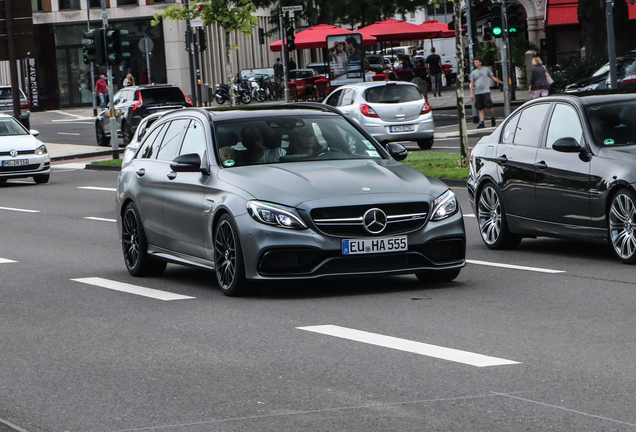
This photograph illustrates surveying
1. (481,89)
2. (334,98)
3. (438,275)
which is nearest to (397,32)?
(481,89)

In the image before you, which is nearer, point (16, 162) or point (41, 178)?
point (16, 162)

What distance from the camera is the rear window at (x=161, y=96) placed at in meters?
37.0

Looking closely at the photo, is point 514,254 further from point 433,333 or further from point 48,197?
point 48,197

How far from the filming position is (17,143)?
27812 millimetres

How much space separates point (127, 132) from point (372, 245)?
28.9 meters

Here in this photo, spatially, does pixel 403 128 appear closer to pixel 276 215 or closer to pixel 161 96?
pixel 161 96

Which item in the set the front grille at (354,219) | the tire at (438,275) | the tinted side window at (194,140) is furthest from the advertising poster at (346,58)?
the front grille at (354,219)

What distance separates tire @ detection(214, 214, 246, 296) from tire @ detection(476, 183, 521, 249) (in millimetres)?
3520

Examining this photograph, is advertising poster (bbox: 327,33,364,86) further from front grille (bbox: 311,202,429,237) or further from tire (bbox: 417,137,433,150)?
front grille (bbox: 311,202,429,237)

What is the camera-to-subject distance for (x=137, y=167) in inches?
458

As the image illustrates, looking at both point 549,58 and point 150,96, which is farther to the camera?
point 549,58

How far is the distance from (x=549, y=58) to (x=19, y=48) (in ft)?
75.0

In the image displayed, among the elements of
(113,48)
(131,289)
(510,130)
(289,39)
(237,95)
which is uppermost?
(289,39)

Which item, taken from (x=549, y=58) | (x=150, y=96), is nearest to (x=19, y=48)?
(x=150, y=96)
